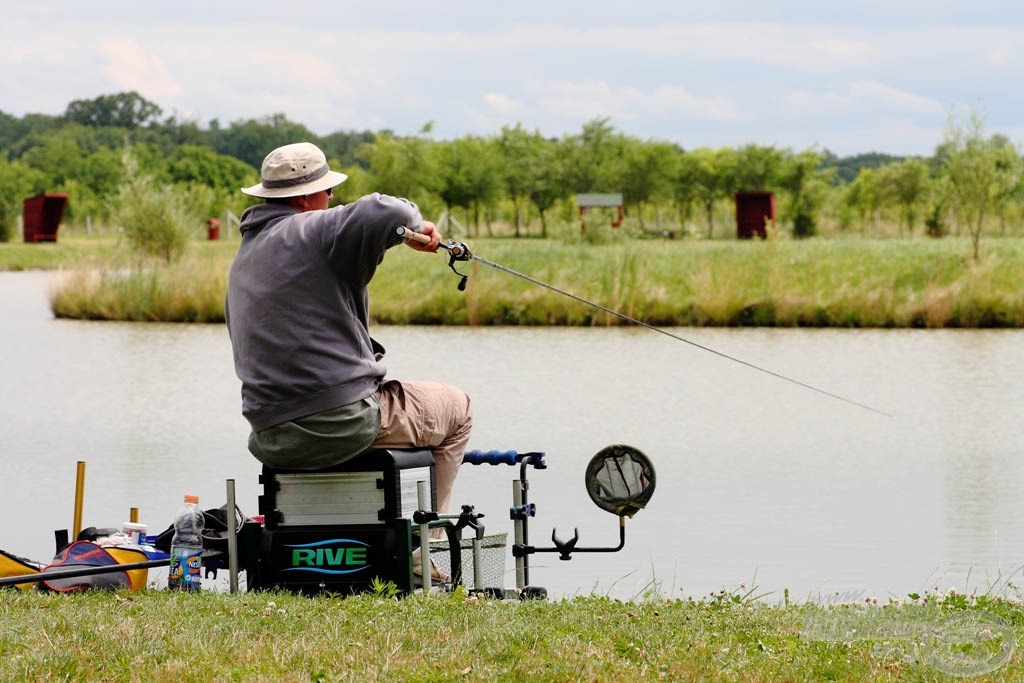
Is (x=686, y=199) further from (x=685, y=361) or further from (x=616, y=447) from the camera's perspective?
(x=616, y=447)

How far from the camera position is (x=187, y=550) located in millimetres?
4879

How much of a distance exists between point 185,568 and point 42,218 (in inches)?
1709

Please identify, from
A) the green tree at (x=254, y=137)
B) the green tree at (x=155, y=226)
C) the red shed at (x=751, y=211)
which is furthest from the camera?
the green tree at (x=254, y=137)

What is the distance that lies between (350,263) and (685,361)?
11.3m

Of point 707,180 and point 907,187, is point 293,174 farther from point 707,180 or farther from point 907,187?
point 707,180

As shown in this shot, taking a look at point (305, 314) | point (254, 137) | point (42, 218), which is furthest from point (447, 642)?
point (254, 137)

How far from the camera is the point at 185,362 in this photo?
15.5 m

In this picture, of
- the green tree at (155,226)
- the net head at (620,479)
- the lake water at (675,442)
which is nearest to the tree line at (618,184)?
the green tree at (155,226)

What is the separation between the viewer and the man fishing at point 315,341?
455cm

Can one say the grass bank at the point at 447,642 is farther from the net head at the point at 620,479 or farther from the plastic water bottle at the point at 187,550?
the net head at the point at 620,479

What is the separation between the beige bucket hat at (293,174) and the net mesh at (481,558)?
113 centimetres

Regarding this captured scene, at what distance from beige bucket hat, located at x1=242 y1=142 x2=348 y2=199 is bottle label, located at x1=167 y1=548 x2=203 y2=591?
3.63 ft

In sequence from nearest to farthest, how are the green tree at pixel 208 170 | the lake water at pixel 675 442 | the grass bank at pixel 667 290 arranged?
the lake water at pixel 675 442 → the grass bank at pixel 667 290 → the green tree at pixel 208 170

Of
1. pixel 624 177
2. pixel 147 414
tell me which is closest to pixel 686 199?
pixel 624 177
